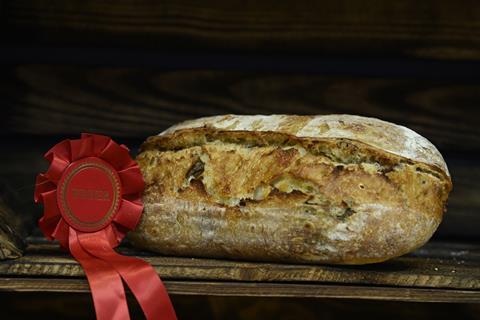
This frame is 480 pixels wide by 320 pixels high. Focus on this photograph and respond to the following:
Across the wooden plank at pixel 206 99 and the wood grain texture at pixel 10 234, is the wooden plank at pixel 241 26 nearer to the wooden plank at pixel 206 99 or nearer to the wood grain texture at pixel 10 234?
the wooden plank at pixel 206 99

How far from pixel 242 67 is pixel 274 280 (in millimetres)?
710

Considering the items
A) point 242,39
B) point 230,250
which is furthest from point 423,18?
point 230,250

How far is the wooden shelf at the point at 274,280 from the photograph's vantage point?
1.41 metres

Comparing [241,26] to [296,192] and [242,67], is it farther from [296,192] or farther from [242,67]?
[296,192]

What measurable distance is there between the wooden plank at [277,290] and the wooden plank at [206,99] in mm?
655

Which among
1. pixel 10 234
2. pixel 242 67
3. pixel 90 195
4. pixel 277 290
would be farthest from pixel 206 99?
pixel 277 290

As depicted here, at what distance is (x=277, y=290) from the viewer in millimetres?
1409

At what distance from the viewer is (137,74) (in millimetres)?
2020

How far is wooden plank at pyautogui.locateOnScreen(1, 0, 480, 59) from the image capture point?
6.49ft

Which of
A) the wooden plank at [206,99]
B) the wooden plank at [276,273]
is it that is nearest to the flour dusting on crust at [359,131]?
the wooden plank at [276,273]

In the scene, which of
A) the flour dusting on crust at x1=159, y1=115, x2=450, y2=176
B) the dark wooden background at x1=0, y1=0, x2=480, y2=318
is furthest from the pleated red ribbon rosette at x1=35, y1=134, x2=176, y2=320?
the dark wooden background at x1=0, y1=0, x2=480, y2=318

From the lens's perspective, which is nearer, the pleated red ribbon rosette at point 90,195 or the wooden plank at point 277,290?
the wooden plank at point 277,290

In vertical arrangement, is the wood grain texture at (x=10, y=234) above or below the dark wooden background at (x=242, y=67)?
below

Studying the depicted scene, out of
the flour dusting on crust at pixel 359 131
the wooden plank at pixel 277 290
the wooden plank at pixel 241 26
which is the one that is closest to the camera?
the wooden plank at pixel 277 290
